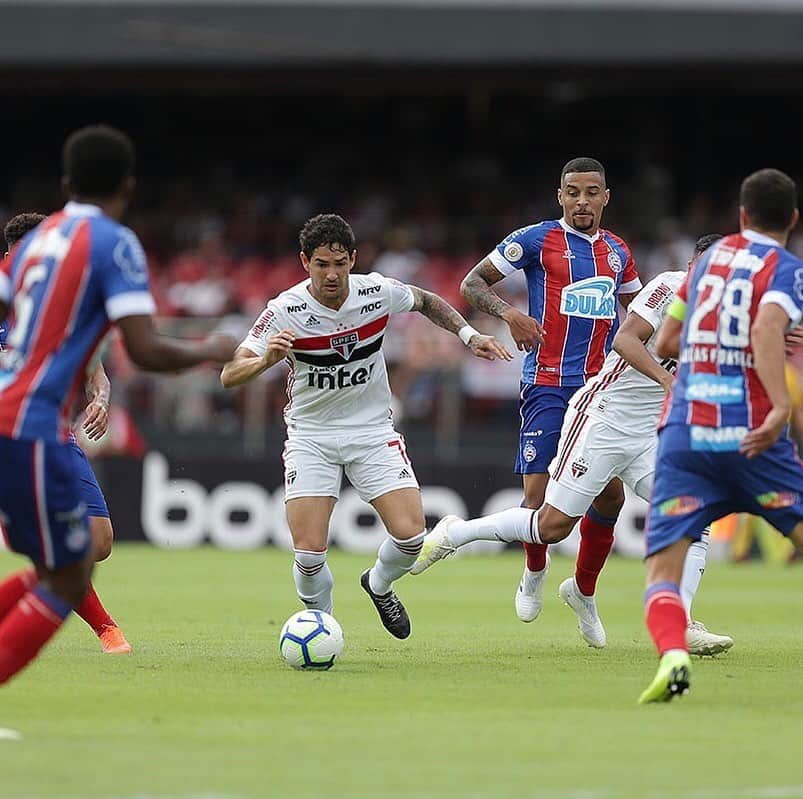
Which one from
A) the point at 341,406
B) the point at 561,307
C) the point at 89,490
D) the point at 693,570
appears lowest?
the point at 693,570

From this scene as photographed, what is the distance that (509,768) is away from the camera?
250 inches

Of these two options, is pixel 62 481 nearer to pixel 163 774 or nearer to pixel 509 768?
pixel 163 774

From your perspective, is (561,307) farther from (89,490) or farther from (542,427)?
(89,490)

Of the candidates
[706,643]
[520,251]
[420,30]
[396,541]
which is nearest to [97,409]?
[396,541]

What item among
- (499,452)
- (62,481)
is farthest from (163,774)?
(499,452)

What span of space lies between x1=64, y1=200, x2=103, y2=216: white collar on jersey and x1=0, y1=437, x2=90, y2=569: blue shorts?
37.3 inches

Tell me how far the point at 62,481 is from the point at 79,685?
1845 mm

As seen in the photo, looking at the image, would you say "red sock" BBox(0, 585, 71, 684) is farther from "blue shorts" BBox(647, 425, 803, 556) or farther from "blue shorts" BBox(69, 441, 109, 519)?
"blue shorts" BBox(69, 441, 109, 519)

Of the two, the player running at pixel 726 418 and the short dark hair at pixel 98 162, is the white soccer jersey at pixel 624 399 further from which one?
the short dark hair at pixel 98 162

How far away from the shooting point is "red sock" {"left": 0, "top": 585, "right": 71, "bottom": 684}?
7.13 m

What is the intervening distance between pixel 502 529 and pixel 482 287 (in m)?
1.67

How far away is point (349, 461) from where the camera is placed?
1038cm

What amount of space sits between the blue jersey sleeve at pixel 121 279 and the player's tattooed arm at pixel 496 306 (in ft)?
13.9

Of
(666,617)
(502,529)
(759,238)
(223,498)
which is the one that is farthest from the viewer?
(223,498)
